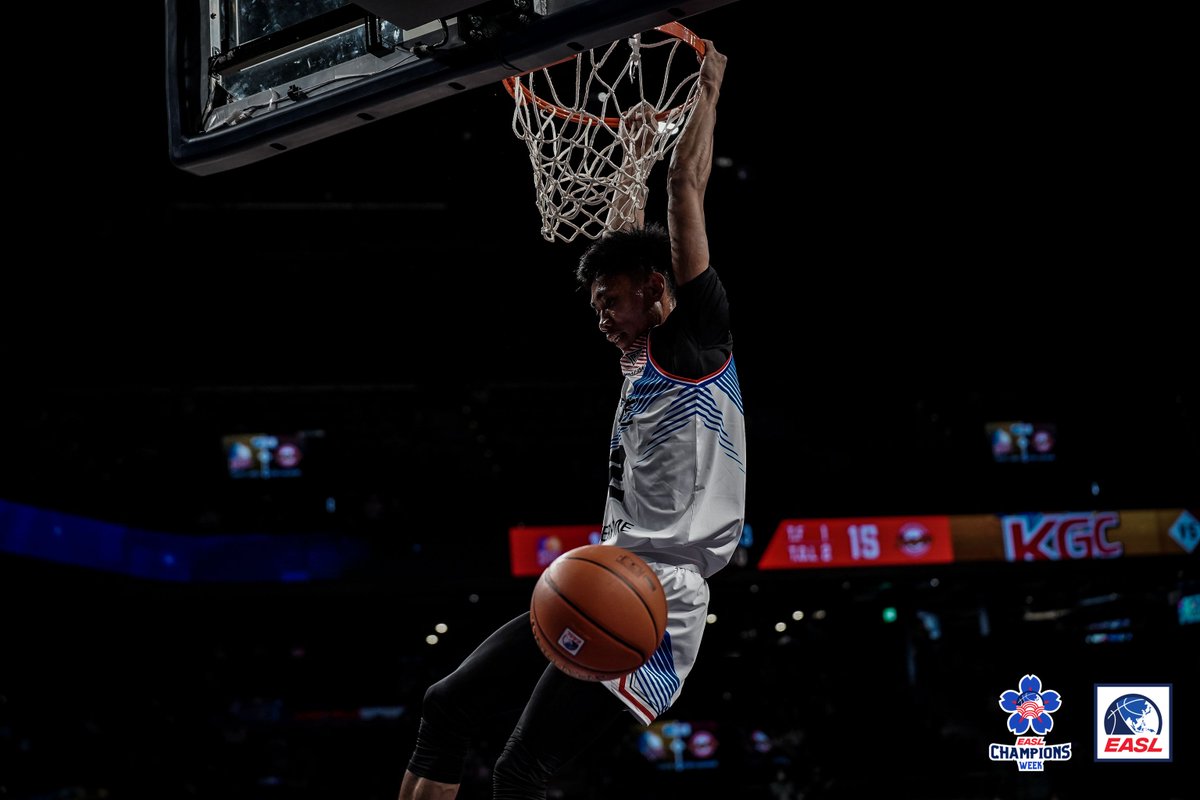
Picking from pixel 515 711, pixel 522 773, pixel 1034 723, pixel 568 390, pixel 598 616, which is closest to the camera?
pixel 598 616

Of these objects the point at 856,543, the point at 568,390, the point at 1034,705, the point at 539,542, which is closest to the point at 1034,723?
the point at 1034,705

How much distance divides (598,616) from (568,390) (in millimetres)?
11969

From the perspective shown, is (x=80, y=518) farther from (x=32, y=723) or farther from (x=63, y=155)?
(x=63, y=155)

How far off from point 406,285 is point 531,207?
8.57 feet

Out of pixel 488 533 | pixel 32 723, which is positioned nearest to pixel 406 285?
pixel 488 533

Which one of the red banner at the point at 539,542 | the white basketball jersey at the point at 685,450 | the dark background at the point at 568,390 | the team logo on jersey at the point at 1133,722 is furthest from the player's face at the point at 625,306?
the red banner at the point at 539,542

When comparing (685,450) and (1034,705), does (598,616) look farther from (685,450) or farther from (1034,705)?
(1034,705)

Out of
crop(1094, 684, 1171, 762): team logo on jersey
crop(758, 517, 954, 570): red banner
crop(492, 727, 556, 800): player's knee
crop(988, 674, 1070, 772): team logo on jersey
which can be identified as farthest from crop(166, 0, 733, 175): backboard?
crop(758, 517, 954, 570): red banner

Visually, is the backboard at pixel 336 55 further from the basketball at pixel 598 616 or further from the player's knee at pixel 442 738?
the player's knee at pixel 442 738

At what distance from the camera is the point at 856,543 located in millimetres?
13625

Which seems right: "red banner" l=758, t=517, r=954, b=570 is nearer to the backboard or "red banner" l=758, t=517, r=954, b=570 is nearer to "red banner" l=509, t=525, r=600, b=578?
"red banner" l=509, t=525, r=600, b=578

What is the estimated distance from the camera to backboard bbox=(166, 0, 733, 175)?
270 centimetres

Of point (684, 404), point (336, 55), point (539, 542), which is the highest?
point (336, 55)

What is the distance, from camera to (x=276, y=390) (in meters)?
13.9
